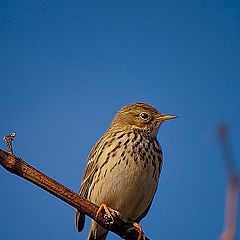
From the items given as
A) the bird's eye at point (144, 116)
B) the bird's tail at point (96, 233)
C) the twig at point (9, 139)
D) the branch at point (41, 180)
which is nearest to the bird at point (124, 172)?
the bird's tail at point (96, 233)

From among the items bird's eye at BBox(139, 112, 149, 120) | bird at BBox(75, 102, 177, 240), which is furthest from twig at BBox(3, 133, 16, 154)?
bird's eye at BBox(139, 112, 149, 120)

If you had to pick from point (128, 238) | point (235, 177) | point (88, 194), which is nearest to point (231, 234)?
point (235, 177)

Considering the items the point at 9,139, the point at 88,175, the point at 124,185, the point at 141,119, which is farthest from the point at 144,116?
the point at 9,139

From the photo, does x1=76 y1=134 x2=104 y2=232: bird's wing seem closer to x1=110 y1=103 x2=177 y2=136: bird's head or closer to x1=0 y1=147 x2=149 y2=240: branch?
x1=110 y1=103 x2=177 y2=136: bird's head

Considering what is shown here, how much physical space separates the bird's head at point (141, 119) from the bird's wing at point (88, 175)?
1.98 ft

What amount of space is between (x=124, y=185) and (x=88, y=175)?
760 millimetres

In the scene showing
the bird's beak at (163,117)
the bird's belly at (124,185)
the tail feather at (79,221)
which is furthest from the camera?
the bird's beak at (163,117)

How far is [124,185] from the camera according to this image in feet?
18.6

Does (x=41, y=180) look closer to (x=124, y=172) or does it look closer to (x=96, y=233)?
(x=124, y=172)

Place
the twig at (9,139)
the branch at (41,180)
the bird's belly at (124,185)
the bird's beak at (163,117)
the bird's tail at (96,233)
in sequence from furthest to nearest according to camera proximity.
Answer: the bird's beak at (163,117), the bird's tail at (96,233), the bird's belly at (124,185), the twig at (9,139), the branch at (41,180)

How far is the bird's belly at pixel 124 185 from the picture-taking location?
5660 mm

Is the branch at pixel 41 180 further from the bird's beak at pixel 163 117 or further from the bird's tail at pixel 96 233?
the bird's beak at pixel 163 117

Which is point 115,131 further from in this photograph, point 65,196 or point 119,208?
point 65,196

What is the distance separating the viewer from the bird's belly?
566 centimetres
